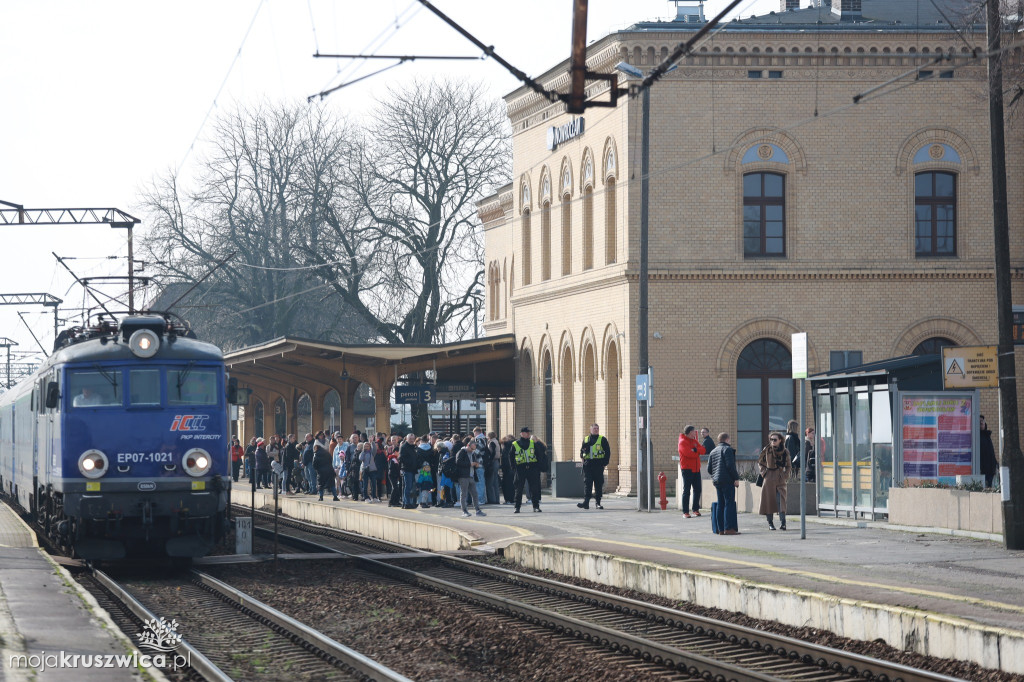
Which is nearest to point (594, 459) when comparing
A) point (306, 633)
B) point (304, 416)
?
point (306, 633)

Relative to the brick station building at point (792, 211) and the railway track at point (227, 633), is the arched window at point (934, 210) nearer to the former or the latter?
the brick station building at point (792, 211)

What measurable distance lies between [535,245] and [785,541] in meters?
21.4

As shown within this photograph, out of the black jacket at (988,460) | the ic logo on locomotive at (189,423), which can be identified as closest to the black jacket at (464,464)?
the ic logo on locomotive at (189,423)

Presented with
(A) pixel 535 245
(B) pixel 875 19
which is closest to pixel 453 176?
(A) pixel 535 245

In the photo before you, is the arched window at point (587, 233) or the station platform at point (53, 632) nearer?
the station platform at point (53, 632)

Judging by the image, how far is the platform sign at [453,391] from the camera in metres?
38.8

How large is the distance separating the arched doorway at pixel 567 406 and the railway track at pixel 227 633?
1982 centimetres

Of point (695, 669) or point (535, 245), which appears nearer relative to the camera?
point (695, 669)

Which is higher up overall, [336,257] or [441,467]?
[336,257]

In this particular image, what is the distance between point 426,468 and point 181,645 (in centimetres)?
1822

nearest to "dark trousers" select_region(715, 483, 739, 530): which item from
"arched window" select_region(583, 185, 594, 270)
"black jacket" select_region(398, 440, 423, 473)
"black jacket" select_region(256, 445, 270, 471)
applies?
"black jacket" select_region(398, 440, 423, 473)

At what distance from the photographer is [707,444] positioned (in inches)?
1102

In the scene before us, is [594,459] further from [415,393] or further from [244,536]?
[415,393]

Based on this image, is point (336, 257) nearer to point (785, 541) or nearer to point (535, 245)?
point (535, 245)
